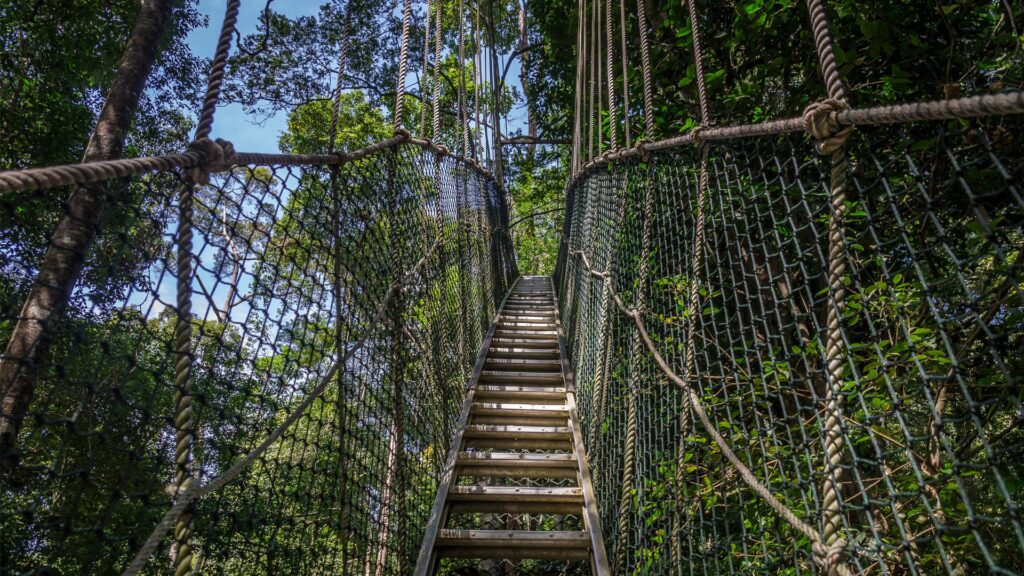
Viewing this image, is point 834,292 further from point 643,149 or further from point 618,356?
point 618,356

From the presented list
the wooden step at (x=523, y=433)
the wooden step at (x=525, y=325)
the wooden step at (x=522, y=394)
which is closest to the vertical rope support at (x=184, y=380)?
the wooden step at (x=523, y=433)

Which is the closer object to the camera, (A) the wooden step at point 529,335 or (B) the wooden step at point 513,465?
(B) the wooden step at point 513,465

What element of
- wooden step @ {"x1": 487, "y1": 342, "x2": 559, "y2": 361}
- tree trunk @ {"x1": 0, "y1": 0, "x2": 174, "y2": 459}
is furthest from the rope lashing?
wooden step @ {"x1": 487, "y1": 342, "x2": 559, "y2": 361}

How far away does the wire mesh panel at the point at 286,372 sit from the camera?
122 centimetres

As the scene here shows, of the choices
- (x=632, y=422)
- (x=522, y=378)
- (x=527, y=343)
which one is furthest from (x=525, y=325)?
(x=632, y=422)

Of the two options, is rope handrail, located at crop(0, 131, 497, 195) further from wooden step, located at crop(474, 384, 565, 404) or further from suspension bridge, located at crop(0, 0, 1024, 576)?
wooden step, located at crop(474, 384, 565, 404)

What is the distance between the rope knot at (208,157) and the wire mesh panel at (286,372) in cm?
7

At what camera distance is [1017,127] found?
1.17 meters

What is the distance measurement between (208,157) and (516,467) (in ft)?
6.41

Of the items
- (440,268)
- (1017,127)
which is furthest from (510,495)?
(1017,127)

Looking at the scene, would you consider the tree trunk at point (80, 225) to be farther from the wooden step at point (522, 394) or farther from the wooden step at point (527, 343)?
the wooden step at point (527, 343)

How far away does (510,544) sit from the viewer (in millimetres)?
2059

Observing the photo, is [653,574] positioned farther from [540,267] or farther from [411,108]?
[540,267]

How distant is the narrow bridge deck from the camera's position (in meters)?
2.06
